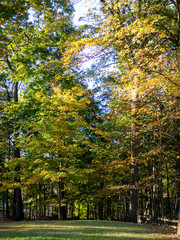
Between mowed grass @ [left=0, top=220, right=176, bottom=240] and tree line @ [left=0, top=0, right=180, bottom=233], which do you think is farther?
tree line @ [left=0, top=0, right=180, bottom=233]

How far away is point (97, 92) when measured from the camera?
12.3 m

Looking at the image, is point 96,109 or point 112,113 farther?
point 96,109

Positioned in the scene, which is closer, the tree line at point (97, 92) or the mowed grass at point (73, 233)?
the mowed grass at point (73, 233)

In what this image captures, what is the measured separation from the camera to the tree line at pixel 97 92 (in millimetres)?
8930

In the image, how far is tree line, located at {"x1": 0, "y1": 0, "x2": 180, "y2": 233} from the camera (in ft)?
29.3

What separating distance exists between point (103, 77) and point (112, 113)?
211 centimetres

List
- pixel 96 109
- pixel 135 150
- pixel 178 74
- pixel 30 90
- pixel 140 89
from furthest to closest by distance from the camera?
pixel 96 109, pixel 30 90, pixel 135 150, pixel 140 89, pixel 178 74

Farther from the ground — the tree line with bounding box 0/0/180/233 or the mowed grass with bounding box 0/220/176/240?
the tree line with bounding box 0/0/180/233

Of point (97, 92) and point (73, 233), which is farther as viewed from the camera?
point (97, 92)

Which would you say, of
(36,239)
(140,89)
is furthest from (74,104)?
(36,239)

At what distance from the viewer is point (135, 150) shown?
13.0 m

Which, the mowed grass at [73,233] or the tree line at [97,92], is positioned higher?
the tree line at [97,92]

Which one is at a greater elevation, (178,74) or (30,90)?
(30,90)

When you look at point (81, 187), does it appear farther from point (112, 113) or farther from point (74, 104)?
point (112, 113)
